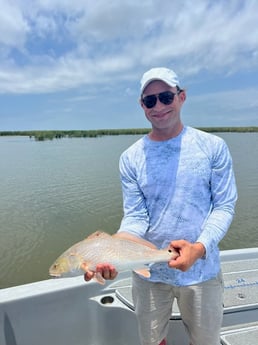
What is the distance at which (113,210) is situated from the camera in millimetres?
11148

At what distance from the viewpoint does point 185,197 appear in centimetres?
213

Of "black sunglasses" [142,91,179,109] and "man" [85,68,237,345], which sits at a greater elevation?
"black sunglasses" [142,91,179,109]

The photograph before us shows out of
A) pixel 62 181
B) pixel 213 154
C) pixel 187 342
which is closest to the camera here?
pixel 213 154

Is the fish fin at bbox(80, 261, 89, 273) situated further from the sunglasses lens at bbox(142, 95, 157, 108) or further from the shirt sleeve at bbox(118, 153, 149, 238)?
the sunglasses lens at bbox(142, 95, 157, 108)

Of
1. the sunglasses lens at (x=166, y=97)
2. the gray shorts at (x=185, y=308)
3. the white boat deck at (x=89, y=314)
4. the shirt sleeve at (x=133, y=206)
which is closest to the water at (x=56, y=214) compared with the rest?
the white boat deck at (x=89, y=314)

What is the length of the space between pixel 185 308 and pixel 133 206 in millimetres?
772

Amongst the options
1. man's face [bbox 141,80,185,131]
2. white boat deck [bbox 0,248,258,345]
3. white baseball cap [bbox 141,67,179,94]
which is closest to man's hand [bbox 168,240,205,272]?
man's face [bbox 141,80,185,131]

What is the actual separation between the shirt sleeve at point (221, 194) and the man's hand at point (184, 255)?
148mm

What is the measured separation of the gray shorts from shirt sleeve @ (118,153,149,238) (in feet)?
1.23

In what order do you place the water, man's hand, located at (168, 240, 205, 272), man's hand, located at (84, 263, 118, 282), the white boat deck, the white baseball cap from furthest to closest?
the water → the white boat deck → the white baseball cap → man's hand, located at (84, 263, 118, 282) → man's hand, located at (168, 240, 205, 272)

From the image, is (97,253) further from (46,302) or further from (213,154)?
(46,302)

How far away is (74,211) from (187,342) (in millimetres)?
8349

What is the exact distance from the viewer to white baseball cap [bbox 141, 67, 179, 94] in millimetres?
2135

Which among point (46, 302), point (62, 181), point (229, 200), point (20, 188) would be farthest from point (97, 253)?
point (62, 181)
